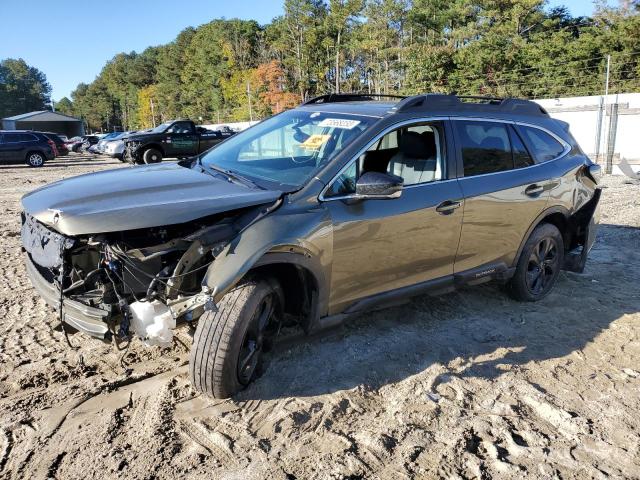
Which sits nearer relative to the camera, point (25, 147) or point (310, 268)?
point (310, 268)

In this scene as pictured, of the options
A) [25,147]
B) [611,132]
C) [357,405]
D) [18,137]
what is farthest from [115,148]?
[357,405]

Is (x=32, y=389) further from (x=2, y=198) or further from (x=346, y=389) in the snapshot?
(x=2, y=198)

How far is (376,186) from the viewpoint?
3.36 m

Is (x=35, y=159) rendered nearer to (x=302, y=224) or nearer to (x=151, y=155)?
(x=151, y=155)

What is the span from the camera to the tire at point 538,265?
4.86 meters

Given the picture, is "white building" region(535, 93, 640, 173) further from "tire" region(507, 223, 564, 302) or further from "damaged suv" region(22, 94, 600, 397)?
"damaged suv" region(22, 94, 600, 397)

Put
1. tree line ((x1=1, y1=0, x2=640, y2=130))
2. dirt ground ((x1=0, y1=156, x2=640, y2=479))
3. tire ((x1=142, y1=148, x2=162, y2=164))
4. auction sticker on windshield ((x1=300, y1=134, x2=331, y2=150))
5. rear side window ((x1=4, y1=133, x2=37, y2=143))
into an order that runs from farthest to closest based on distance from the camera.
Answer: tree line ((x1=1, y1=0, x2=640, y2=130)) < rear side window ((x1=4, y1=133, x2=37, y2=143)) < tire ((x1=142, y1=148, x2=162, y2=164)) < auction sticker on windshield ((x1=300, y1=134, x2=331, y2=150)) < dirt ground ((x1=0, y1=156, x2=640, y2=479))

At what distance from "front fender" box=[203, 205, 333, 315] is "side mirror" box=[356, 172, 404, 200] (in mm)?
284

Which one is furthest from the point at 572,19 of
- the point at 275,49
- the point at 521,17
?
the point at 275,49

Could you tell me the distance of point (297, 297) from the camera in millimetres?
3510

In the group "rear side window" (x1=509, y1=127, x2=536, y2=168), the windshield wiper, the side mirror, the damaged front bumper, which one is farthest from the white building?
the damaged front bumper

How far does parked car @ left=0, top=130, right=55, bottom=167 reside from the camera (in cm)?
2141

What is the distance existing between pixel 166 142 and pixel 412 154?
17.5 meters

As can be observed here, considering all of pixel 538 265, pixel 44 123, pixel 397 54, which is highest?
pixel 397 54
